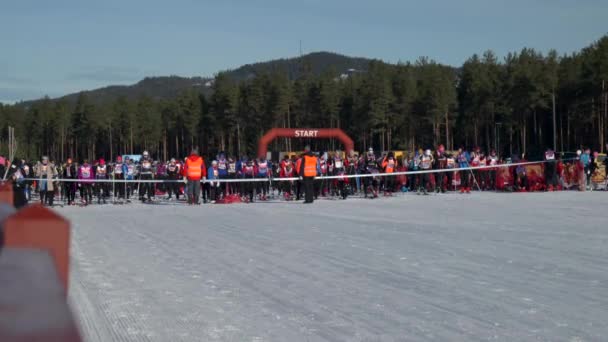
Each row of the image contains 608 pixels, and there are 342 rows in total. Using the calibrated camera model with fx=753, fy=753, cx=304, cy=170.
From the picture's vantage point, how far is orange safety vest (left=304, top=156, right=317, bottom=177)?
24.5 m

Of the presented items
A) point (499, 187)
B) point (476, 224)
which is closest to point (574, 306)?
point (476, 224)

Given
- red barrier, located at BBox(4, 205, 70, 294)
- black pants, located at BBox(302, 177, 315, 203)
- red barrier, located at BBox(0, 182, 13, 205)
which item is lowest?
black pants, located at BBox(302, 177, 315, 203)

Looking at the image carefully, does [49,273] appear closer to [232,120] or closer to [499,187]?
[499,187]

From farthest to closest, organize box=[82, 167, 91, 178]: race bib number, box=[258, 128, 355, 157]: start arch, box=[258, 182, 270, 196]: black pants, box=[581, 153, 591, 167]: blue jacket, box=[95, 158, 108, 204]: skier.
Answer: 1. box=[258, 128, 355, 157]: start arch
2. box=[258, 182, 270, 196]: black pants
3. box=[95, 158, 108, 204]: skier
4. box=[82, 167, 91, 178]: race bib number
5. box=[581, 153, 591, 167]: blue jacket

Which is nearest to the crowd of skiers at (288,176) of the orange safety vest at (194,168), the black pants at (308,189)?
the orange safety vest at (194,168)

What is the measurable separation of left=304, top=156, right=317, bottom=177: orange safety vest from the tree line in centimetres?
4553

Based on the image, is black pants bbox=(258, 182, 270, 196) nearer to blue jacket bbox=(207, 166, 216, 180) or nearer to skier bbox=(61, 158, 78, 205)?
blue jacket bbox=(207, 166, 216, 180)

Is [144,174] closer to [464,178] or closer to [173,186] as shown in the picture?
[173,186]

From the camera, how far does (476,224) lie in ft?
47.0

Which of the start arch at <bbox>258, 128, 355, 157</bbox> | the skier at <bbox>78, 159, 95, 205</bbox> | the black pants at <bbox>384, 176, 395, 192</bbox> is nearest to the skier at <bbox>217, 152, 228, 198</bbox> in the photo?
the skier at <bbox>78, 159, 95, 205</bbox>

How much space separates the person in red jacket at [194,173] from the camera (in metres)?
24.9

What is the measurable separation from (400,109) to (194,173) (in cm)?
6039

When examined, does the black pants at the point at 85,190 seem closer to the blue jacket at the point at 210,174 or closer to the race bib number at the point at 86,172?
the race bib number at the point at 86,172

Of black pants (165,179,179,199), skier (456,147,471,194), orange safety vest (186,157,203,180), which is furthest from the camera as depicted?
black pants (165,179,179,199)
